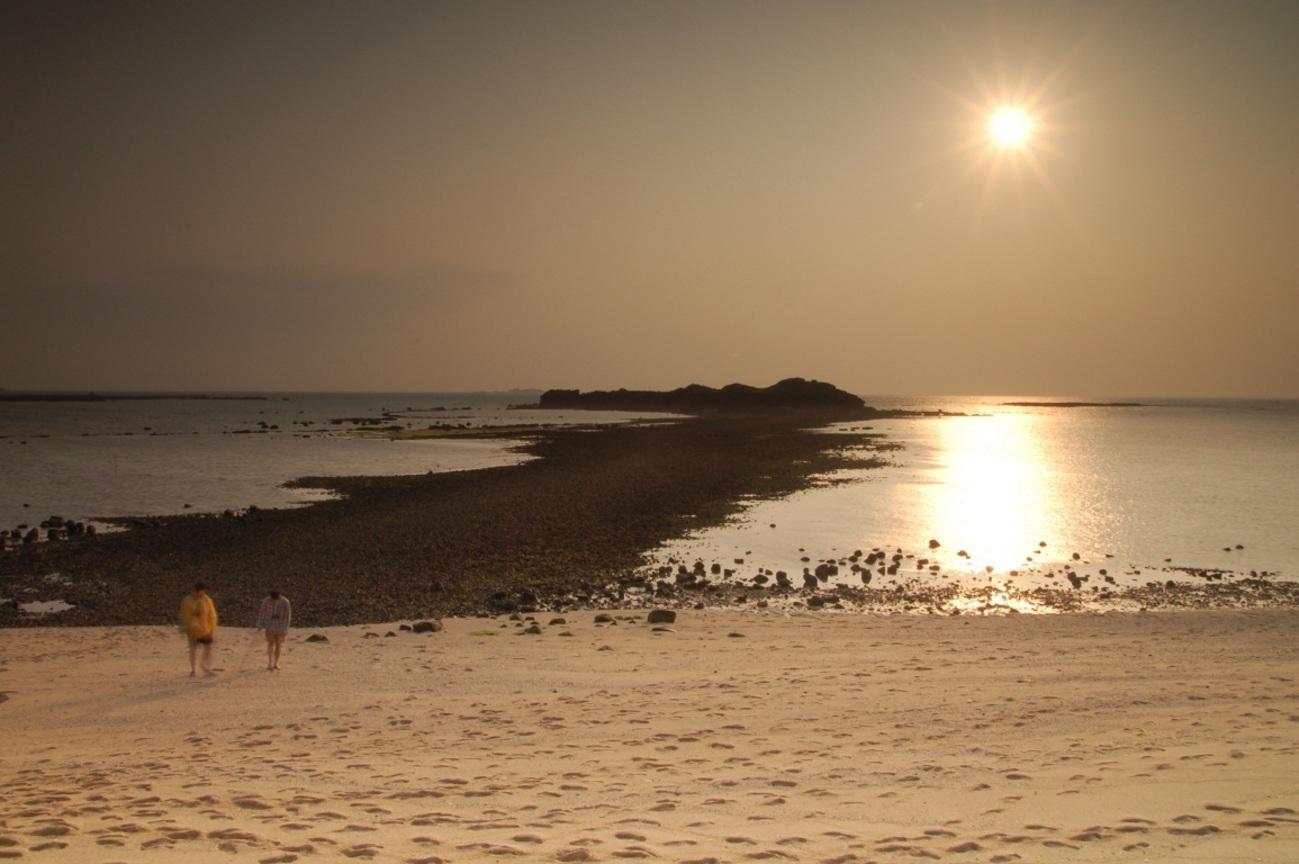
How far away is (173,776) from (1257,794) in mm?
10690

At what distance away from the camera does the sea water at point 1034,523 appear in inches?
970

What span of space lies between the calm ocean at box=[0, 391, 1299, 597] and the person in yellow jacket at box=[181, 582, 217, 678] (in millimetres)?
13447

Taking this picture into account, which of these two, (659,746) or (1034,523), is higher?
(659,746)

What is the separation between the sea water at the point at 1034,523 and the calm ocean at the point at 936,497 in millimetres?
114

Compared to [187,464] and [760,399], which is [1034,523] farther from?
[760,399]

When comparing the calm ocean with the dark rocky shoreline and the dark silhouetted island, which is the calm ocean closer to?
the dark rocky shoreline

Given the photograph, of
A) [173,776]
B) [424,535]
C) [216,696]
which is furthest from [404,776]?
[424,535]

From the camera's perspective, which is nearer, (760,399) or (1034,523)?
(1034,523)

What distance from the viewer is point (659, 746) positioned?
33.1 feet

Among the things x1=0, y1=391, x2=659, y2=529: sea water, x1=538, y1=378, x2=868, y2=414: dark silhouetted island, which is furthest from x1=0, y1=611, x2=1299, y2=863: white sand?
x1=538, y1=378, x2=868, y2=414: dark silhouetted island

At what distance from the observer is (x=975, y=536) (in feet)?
98.8

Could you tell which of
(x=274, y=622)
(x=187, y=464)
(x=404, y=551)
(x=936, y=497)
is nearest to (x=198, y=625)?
(x=274, y=622)

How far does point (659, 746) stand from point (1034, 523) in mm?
27602

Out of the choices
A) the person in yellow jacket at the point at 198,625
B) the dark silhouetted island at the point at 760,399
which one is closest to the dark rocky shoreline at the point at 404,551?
the person in yellow jacket at the point at 198,625
